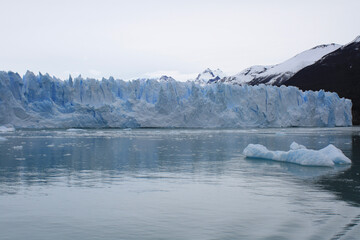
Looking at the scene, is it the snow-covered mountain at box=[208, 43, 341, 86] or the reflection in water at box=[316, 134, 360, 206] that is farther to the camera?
the snow-covered mountain at box=[208, 43, 341, 86]

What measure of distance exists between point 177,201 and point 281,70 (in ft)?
335

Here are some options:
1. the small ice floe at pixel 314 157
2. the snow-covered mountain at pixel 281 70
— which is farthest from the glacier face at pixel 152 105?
the snow-covered mountain at pixel 281 70

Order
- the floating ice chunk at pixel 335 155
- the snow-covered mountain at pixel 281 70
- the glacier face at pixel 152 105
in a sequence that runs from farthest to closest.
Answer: the snow-covered mountain at pixel 281 70
the glacier face at pixel 152 105
the floating ice chunk at pixel 335 155

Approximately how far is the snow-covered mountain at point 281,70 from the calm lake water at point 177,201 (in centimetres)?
8720

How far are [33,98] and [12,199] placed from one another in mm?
30438

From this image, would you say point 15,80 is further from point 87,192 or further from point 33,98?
point 87,192

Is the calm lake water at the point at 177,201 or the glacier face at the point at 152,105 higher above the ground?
the glacier face at the point at 152,105

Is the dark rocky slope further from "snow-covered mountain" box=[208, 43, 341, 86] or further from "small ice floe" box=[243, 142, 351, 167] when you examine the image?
"small ice floe" box=[243, 142, 351, 167]

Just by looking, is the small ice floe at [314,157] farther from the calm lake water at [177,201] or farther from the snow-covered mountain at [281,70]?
the snow-covered mountain at [281,70]

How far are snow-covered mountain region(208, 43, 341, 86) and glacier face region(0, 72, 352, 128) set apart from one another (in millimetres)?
53542

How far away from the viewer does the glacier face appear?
34312mm

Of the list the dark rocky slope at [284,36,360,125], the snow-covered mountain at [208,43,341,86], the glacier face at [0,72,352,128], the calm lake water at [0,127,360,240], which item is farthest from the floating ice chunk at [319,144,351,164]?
the snow-covered mountain at [208,43,341,86]

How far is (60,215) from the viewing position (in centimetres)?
564

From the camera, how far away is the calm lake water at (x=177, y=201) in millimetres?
4922
